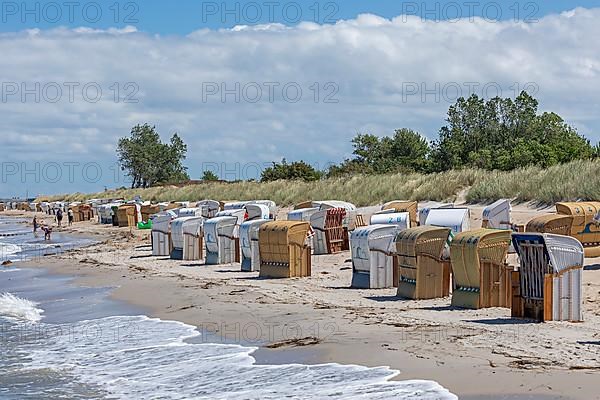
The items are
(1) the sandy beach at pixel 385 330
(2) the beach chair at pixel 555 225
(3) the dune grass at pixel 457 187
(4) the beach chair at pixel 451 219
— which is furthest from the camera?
(3) the dune grass at pixel 457 187

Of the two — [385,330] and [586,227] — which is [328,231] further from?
[385,330]

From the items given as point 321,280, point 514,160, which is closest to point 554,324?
point 321,280

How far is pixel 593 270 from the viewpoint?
59.7ft

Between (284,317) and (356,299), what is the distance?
211cm

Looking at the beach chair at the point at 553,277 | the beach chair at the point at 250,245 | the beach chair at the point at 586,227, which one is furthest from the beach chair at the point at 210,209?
the beach chair at the point at 553,277

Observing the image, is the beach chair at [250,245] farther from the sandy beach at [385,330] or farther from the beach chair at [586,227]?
the beach chair at [586,227]

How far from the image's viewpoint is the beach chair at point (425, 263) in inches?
632

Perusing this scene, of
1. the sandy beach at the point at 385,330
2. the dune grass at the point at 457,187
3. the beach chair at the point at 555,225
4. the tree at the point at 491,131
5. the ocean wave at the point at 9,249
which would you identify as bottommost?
the ocean wave at the point at 9,249

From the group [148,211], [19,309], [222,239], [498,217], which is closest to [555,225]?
[498,217]

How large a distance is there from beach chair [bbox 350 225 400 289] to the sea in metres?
4.10

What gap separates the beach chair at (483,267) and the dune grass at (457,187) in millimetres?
16127

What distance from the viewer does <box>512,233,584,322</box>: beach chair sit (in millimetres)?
12797

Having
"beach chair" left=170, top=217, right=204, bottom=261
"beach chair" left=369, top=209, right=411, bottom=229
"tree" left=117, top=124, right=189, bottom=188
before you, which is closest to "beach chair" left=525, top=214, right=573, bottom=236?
"beach chair" left=369, top=209, right=411, bottom=229

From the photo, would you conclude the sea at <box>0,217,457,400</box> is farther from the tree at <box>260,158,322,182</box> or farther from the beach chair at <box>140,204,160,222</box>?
the tree at <box>260,158,322,182</box>
